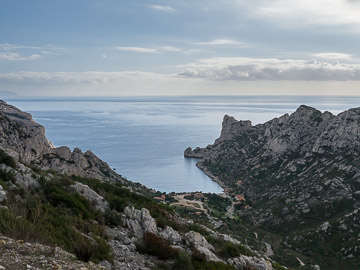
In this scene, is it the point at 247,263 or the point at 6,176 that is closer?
the point at 6,176

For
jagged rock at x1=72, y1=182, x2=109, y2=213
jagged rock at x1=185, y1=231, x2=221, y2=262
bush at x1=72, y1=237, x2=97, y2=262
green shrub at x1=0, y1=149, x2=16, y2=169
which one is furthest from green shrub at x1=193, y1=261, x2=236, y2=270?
green shrub at x1=0, y1=149, x2=16, y2=169

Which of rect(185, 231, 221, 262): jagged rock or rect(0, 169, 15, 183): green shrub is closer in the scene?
rect(185, 231, 221, 262): jagged rock

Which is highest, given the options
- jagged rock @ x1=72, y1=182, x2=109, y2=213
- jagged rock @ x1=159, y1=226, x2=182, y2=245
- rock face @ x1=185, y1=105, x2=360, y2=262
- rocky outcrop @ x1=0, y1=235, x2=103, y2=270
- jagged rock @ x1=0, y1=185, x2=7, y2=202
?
jagged rock @ x1=0, y1=185, x2=7, y2=202

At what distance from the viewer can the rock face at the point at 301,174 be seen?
55.1 meters

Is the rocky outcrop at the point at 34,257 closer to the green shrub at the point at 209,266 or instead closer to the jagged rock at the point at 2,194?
the jagged rock at the point at 2,194

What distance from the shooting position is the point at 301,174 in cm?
7662

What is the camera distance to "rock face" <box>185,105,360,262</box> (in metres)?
55.1

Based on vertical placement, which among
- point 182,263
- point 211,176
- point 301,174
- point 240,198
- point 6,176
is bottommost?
point 211,176

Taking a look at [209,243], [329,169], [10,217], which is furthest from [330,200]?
[10,217]

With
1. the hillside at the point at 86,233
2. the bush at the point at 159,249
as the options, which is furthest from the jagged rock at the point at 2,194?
the bush at the point at 159,249

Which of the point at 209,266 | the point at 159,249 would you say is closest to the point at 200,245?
the point at 209,266

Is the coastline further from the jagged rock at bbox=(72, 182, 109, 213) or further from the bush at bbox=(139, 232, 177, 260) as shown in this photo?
the bush at bbox=(139, 232, 177, 260)

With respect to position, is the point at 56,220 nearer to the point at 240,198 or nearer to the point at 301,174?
the point at 301,174

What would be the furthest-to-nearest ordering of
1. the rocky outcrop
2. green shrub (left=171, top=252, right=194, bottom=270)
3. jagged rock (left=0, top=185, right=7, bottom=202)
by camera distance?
jagged rock (left=0, top=185, right=7, bottom=202) → green shrub (left=171, top=252, right=194, bottom=270) → the rocky outcrop
